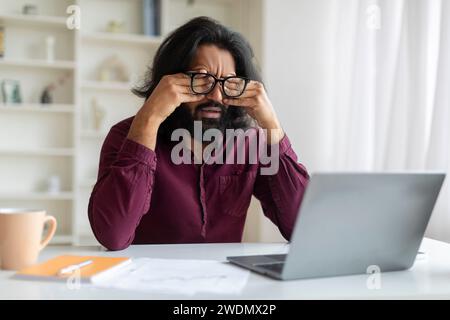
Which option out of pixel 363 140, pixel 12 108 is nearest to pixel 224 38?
pixel 363 140

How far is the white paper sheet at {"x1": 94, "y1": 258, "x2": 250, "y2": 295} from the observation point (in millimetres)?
703

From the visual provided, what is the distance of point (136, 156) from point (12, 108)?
2296 millimetres

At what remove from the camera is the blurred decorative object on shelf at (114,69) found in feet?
11.1

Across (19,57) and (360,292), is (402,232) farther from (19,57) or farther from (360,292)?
(19,57)

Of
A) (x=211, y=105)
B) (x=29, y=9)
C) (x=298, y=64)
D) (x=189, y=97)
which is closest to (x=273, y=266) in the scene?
(x=189, y=97)

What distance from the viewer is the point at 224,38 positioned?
4.96 ft

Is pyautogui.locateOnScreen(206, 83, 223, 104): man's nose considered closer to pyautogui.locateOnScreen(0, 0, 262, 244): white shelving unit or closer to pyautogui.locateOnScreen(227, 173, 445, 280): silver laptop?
pyautogui.locateOnScreen(227, 173, 445, 280): silver laptop

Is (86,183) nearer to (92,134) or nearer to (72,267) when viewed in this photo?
(92,134)

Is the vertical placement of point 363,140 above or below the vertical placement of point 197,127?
below

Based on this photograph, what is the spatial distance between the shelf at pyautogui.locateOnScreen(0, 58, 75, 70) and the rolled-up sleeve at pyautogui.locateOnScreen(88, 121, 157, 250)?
220 cm

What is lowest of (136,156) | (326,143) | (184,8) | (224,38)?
(326,143)

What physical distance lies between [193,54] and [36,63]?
2004mm

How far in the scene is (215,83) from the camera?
49.2 inches
